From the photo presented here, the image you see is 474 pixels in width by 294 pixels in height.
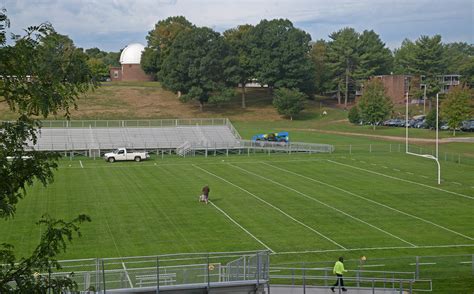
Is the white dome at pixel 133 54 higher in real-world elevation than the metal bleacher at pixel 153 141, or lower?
higher

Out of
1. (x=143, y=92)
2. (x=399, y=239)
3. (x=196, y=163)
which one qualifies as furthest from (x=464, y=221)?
(x=143, y=92)

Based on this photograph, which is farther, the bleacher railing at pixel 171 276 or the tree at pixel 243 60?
the tree at pixel 243 60

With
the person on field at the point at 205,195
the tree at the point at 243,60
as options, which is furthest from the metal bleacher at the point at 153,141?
the tree at the point at 243,60

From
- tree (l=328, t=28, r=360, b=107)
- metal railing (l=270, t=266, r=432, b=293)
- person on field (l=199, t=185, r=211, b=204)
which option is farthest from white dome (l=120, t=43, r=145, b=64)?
metal railing (l=270, t=266, r=432, b=293)

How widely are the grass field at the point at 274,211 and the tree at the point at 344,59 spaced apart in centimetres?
6321

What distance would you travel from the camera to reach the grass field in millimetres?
29484

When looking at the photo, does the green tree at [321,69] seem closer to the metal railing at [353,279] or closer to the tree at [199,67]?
the tree at [199,67]

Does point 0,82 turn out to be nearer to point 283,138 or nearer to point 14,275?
point 14,275

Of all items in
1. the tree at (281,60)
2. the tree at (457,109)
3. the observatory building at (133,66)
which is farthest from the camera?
the observatory building at (133,66)

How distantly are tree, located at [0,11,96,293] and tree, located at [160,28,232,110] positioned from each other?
90.2 metres

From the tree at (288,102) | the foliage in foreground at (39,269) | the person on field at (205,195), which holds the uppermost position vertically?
the tree at (288,102)

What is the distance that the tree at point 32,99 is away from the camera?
9.37 meters

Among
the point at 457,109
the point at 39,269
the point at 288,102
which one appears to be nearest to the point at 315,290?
the point at 39,269

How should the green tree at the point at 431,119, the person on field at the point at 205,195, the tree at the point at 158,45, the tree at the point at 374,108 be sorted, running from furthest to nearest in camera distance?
the tree at the point at 158,45, the tree at the point at 374,108, the green tree at the point at 431,119, the person on field at the point at 205,195
